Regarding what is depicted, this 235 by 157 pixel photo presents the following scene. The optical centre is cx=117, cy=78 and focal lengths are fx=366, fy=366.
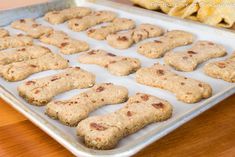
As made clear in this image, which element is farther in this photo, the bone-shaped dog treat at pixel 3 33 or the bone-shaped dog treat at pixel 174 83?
the bone-shaped dog treat at pixel 3 33

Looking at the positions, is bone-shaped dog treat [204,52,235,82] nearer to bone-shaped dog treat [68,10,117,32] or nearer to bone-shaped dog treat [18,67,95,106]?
bone-shaped dog treat [18,67,95,106]

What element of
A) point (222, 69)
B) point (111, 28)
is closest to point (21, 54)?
point (111, 28)

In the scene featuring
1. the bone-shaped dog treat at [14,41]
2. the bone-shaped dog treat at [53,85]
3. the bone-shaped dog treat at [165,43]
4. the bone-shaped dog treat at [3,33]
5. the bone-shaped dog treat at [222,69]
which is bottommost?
the bone-shaped dog treat at [3,33]

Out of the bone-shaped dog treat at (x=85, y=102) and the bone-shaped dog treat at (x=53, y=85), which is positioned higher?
the bone-shaped dog treat at (x=85, y=102)

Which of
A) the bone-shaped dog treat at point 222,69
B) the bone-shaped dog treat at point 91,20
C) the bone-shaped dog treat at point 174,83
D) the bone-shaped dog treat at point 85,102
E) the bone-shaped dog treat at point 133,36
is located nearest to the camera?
the bone-shaped dog treat at point 85,102

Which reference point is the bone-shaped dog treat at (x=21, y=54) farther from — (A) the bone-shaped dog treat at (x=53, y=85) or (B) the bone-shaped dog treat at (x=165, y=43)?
(B) the bone-shaped dog treat at (x=165, y=43)

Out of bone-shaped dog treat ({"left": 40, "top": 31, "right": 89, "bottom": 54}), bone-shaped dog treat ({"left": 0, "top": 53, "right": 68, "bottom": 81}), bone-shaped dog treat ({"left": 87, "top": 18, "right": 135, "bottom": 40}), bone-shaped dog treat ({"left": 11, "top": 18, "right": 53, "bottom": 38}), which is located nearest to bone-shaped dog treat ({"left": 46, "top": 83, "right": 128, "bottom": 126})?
bone-shaped dog treat ({"left": 0, "top": 53, "right": 68, "bottom": 81})

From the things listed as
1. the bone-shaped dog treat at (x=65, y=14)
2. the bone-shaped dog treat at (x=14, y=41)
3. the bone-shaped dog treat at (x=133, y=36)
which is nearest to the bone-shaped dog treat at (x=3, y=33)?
the bone-shaped dog treat at (x=14, y=41)

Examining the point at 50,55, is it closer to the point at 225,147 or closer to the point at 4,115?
the point at 4,115
